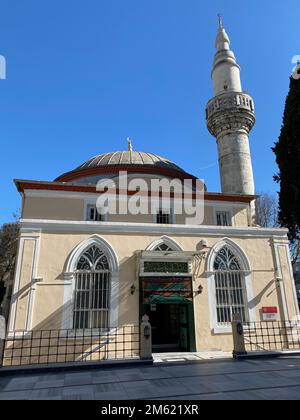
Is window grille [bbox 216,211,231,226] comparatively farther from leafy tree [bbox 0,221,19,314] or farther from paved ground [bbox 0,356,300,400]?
leafy tree [bbox 0,221,19,314]

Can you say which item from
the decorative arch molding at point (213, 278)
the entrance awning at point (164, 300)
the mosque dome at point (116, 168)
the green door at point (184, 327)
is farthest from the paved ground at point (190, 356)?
the mosque dome at point (116, 168)

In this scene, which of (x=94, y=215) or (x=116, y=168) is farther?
(x=116, y=168)

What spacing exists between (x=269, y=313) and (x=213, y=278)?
2.88 meters

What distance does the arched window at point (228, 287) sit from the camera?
13.1 meters

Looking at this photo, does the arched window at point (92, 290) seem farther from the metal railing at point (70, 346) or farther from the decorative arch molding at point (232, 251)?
the decorative arch molding at point (232, 251)

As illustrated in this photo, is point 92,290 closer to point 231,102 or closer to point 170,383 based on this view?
point 170,383

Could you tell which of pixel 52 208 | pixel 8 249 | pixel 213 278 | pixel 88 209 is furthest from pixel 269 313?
pixel 8 249

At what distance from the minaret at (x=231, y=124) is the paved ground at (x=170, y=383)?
1701 centimetres

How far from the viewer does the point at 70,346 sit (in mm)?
11234

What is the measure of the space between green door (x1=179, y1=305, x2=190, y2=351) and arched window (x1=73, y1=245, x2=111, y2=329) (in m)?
3.37

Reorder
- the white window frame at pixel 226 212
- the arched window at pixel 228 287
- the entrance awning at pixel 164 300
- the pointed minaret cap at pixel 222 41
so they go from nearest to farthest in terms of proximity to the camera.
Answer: the entrance awning at pixel 164 300, the arched window at pixel 228 287, the white window frame at pixel 226 212, the pointed minaret cap at pixel 222 41

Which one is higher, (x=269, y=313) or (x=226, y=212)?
(x=226, y=212)

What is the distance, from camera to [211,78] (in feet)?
96.9
